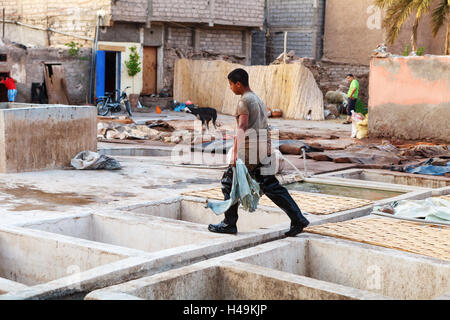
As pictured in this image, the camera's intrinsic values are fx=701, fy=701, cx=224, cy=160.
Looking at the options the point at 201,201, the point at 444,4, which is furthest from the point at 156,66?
the point at 201,201

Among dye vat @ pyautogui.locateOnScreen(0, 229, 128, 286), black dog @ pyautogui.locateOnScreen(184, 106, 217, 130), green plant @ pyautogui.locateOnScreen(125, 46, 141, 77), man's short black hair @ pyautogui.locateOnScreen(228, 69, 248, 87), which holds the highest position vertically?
green plant @ pyautogui.locateOnScreen(125, 46, 141, 77)

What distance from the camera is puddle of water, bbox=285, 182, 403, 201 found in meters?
9.75

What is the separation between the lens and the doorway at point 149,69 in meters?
27.9

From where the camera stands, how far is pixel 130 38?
2700 cm

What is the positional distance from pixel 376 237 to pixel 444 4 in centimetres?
1806

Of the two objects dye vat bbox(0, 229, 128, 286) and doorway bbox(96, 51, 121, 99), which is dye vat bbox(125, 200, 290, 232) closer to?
dye vat bbox(0, 229, 128, 286)

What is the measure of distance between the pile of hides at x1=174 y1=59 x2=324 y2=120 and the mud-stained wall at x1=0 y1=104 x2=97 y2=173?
13.2 m

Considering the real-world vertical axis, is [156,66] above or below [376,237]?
above

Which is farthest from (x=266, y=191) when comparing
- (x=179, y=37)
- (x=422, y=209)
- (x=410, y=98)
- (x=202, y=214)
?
(x=179, y=37)

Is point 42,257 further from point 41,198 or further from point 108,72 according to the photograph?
point 108,72

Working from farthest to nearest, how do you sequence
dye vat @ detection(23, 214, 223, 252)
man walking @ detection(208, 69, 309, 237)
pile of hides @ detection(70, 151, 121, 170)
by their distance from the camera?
1. pile of hides @ detection(70, 151, 121, 170)
2. dye vat @ detection(23, 214, 223, 252)
3. man walking @ detection(208, 69, 309, 237)

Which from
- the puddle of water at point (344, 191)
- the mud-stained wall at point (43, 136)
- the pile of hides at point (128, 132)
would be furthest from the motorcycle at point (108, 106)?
the puddle of water at point (344, 191)

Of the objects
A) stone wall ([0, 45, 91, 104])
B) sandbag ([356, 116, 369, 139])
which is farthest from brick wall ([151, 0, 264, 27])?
sandbag ([356, 116, 369, 139])
